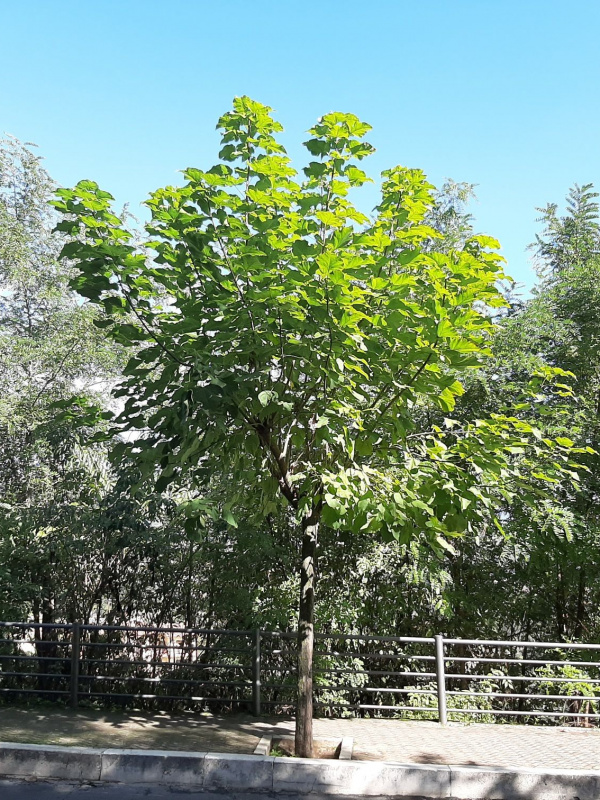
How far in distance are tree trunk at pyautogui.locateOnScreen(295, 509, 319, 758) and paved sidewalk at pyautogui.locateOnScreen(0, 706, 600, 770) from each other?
0.54 meters

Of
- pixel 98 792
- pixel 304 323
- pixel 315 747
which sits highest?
pixel 304 323

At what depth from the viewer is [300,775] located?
5.48 metres

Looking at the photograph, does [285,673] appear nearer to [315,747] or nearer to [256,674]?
[256,674]

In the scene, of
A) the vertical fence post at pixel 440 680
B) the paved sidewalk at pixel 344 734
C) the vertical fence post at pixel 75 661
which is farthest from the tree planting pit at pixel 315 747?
the vertical fence post at pixel 75 661

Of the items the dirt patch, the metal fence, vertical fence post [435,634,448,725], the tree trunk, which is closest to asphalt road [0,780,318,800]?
the tree trunk

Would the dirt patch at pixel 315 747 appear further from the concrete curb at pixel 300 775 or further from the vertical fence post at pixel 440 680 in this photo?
the vertical fence post at pixel 440 680

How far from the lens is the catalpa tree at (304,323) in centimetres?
483

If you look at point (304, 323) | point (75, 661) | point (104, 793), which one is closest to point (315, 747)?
point (104, 793)

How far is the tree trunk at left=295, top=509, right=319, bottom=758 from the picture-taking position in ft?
19.3

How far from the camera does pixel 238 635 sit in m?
8.00

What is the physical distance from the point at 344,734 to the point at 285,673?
1536 millimetres

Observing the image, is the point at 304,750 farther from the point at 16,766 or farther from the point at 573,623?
the point at 573,623

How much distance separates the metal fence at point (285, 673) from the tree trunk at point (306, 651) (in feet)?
4.83

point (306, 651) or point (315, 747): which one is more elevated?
point (306, 651)
